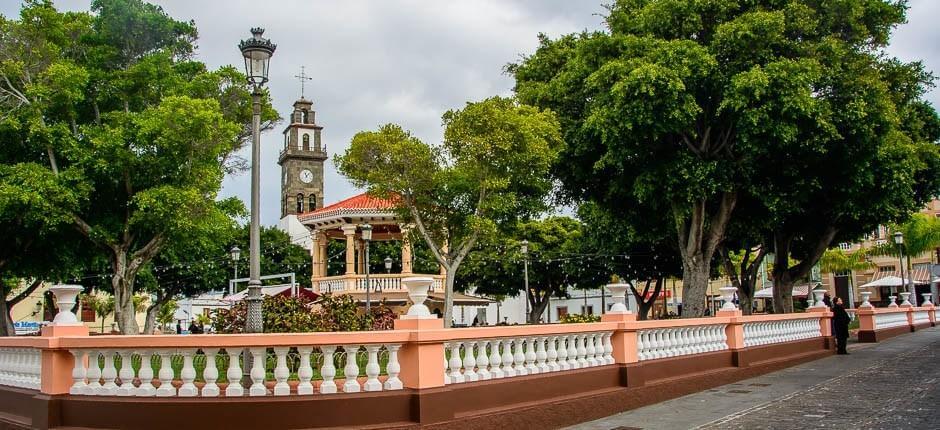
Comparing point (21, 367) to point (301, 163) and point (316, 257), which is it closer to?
point (316, 257)

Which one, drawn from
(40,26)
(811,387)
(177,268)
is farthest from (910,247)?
(40,26)

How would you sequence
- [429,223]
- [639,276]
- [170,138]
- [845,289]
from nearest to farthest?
[170,138]
[429,223]
[639,276]
[845,289]

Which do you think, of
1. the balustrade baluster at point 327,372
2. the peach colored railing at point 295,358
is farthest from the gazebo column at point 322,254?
the balustrade baluster at point 327,372

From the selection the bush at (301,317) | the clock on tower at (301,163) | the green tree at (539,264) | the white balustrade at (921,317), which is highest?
the clock on tower at (301,163)

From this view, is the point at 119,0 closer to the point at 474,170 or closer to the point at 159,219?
the point at 159,219

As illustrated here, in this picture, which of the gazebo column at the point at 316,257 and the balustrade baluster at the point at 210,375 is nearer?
the balustrade baluster at the point at 210,375

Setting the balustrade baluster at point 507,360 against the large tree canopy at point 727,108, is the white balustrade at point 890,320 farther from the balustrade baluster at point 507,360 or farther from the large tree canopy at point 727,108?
the balustrade baluster at point 507,360

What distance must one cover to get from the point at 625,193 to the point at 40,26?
15.7 metres

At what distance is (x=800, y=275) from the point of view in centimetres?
2633

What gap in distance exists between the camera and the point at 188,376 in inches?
298

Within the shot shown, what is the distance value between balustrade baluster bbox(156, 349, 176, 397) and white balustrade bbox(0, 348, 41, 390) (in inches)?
79.9

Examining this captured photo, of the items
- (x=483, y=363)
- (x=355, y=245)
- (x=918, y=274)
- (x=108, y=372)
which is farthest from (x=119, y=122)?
(x=918, y=274)

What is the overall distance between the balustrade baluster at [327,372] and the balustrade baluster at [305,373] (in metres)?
0.12

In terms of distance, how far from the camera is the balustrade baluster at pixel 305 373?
7582 millimetres
